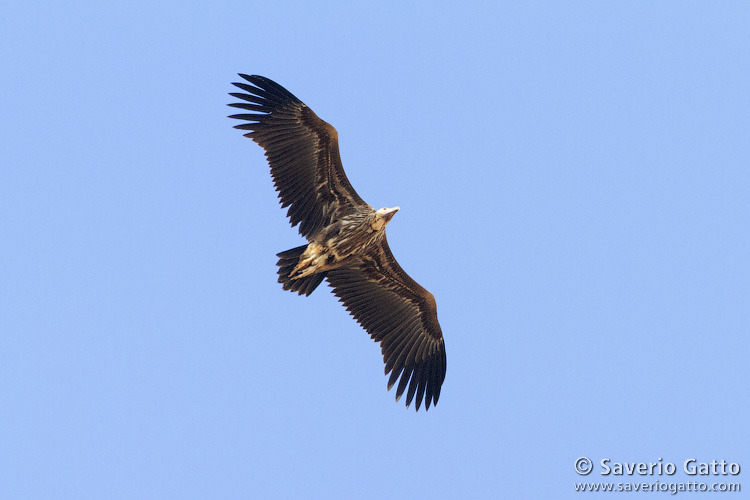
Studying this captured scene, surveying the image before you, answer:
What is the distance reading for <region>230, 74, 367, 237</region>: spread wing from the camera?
1683 centimetres

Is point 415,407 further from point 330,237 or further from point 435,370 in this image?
point 330,237

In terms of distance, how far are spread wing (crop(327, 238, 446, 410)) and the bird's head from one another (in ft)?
4.24

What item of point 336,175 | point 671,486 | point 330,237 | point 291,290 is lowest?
point 671,486

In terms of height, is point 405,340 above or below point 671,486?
above

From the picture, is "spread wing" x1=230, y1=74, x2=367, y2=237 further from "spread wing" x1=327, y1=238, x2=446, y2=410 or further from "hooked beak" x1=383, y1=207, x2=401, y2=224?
"spread wing" x1=327, y1=238, x2=446, y2=410

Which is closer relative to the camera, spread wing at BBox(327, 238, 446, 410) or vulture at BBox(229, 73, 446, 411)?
vulture at BBox(229, 73, 446, 411)

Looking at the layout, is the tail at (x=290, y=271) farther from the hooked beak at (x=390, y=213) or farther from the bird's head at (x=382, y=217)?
the hooked beak at (x=390, y=213)

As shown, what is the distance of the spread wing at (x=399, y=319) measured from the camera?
18.3 meters

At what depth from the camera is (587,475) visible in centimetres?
1723

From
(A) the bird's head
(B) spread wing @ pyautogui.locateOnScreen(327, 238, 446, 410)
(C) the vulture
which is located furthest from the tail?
(A) the bird's head

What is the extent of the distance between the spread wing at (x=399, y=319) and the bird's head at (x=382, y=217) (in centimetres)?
129

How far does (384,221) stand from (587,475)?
6.33m

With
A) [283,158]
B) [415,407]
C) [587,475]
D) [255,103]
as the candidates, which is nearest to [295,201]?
[283,158]

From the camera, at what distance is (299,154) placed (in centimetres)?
1702
